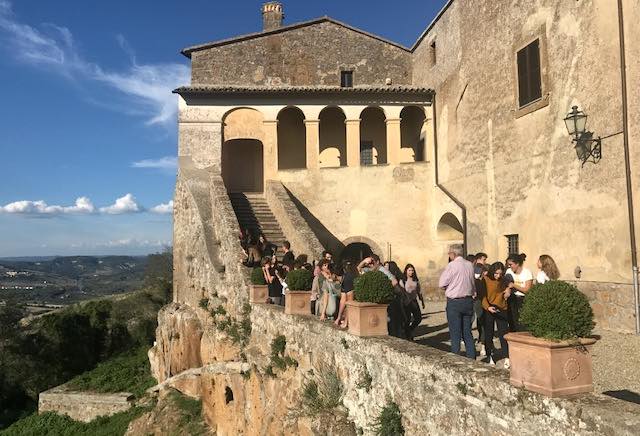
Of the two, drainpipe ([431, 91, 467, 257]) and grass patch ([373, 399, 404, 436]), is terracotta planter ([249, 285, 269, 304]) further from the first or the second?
drainpipe ([431, 91, 467, 257])

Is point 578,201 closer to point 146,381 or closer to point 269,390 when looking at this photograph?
point 269,390

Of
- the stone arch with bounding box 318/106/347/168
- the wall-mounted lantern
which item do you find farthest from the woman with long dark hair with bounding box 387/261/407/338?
the stone arch with bounding box 318/106/347/168

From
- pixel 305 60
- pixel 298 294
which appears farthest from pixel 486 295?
pixel 305 60

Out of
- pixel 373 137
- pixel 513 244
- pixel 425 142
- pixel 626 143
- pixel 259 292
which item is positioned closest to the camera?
pixel 626 143

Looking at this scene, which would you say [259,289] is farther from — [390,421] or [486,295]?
[390,421]

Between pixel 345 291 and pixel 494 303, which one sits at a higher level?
pixel 345 291

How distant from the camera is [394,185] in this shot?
20625 millimetres

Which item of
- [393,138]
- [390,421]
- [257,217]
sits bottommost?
[390,421]

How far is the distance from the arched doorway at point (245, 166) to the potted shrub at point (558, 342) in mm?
19257

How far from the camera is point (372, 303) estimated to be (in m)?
7.53

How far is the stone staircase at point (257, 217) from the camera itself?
17.3m

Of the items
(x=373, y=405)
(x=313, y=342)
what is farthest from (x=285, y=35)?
(x=373, y=405)

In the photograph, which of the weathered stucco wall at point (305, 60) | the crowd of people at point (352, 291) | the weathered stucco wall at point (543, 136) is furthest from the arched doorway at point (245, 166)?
the crowd of people at point (352, 291)

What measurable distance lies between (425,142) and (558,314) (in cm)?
1768
